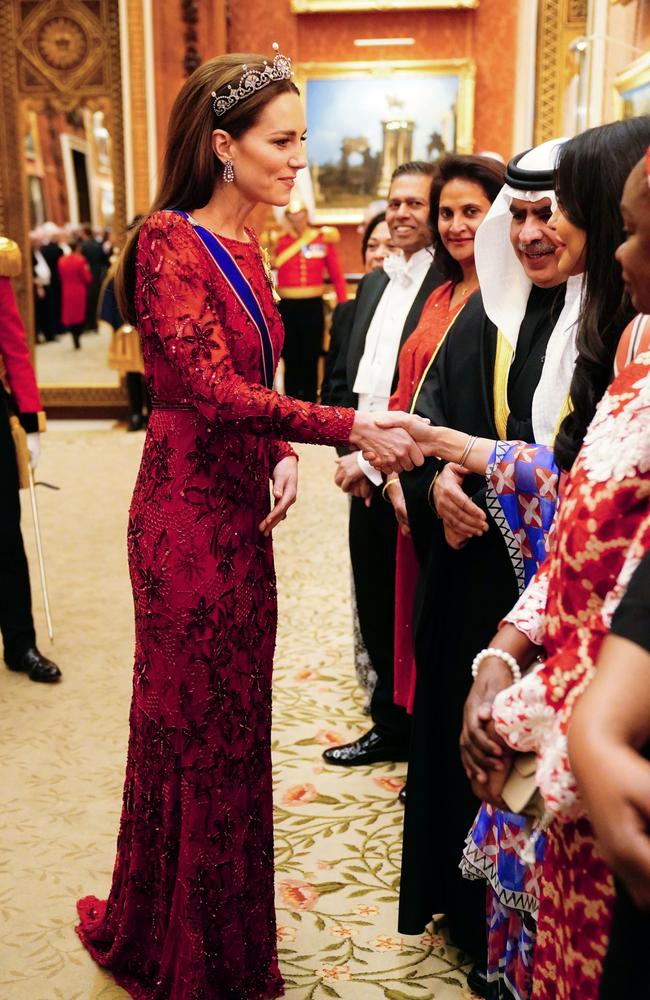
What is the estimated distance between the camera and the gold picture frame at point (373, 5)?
37.4ft

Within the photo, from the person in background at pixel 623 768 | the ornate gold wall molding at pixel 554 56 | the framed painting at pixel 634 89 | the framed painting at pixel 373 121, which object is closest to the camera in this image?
the person in background at pixel 623 768

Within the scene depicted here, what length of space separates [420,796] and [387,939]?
1.51 ft

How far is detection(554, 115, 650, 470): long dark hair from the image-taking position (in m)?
1.69

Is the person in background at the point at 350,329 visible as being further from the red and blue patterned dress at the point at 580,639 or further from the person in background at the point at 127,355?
the person in background at the point at 127,355

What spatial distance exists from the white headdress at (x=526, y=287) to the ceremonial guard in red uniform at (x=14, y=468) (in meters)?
2.37

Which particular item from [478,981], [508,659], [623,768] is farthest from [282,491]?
[623,768]

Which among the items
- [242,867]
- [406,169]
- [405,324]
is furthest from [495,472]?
[406,169]

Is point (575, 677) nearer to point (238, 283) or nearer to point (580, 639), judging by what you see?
point (580, 639)

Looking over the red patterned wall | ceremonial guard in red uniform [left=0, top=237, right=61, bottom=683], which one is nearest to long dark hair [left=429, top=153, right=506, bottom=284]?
ceremonial guard in red uniform [left=0, top=237, right=61, bottom=683]

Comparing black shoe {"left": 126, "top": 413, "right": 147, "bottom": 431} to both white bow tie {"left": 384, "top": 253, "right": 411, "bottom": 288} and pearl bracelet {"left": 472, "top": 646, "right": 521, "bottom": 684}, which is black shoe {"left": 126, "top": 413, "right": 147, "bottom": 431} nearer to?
white bow tie {"left": 384, "top": 253, "right": 411, "bottom": 288}

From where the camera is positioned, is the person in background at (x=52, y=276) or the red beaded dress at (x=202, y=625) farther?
the person in background at (x=52, y=276)

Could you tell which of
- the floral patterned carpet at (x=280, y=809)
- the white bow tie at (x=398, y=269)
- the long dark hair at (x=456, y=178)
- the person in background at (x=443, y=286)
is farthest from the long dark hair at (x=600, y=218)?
the white bow tie at (x=398, y=269)

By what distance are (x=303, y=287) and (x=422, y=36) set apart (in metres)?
3.74

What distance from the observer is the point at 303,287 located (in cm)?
1002
